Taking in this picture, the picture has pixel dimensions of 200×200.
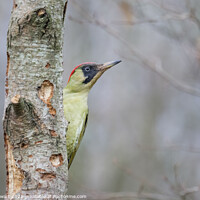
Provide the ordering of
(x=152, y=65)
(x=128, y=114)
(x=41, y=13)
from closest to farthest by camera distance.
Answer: (x=41, y=13) → (x=152, y=65) → (x=128, y=114)

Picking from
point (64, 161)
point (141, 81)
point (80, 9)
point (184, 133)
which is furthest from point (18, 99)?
point (141, 81)

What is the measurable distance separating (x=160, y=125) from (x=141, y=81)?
1.56 metres

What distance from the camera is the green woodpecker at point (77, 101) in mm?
4891

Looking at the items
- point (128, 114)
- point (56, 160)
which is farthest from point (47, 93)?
point (128, 114)

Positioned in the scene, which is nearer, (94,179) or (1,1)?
(1,1)

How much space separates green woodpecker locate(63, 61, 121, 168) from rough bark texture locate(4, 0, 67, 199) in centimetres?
169

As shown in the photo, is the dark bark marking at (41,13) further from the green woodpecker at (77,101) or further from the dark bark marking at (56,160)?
the green woodpecker at (77,101)

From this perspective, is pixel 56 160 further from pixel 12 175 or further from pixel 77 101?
pixel 77 101

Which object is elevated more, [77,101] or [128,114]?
[77,101]

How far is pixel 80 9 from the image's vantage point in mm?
5426

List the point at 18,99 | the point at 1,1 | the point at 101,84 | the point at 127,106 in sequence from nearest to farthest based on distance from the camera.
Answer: the point at 18,99 < the point at 1,1 < the point at 101,84 < the point at 127,106

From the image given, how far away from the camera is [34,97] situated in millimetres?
3023

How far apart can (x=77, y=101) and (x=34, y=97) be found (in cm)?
207

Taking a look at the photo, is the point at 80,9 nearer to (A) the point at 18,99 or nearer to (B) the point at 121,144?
(A) the point at 18,99
